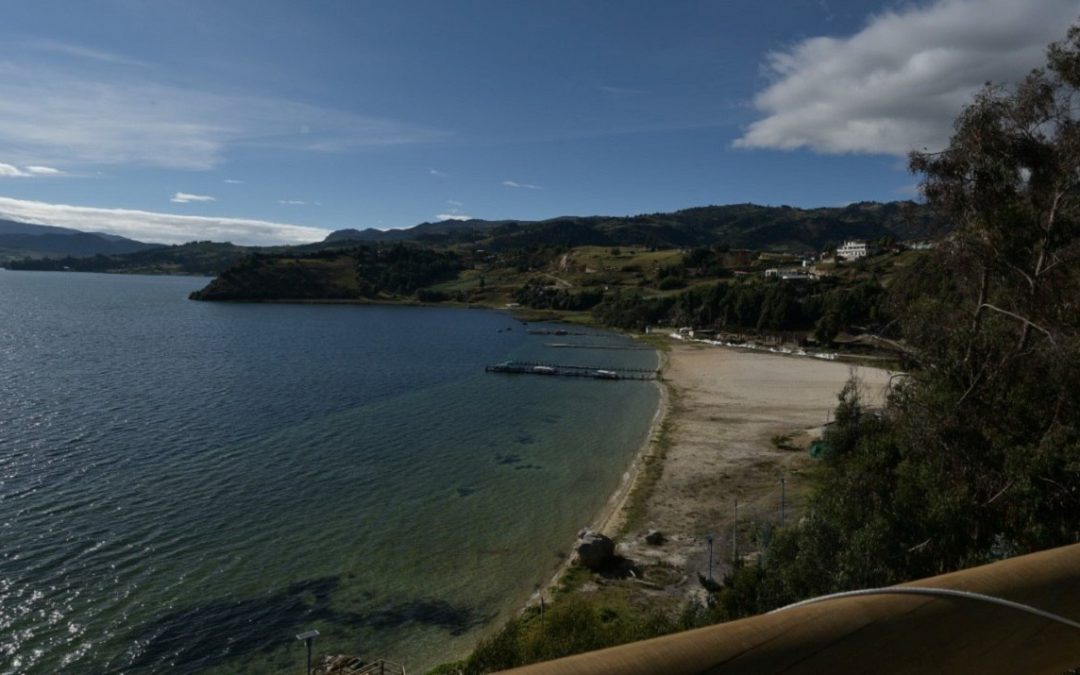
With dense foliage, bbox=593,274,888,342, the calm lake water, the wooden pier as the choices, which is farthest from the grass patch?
dense foliage, bbox=593,274,888,342

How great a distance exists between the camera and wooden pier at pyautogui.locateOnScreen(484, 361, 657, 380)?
82619 mm

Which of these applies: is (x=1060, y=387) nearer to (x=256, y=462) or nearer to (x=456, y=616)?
(x=456, y=616)

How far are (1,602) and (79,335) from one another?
93284 millimetres

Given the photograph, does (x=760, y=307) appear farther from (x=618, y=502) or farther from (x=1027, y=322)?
(x=1027, y=322)

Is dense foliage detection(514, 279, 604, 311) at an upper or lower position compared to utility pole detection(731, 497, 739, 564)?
upper

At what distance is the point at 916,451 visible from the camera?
15.8m

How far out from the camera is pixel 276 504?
3447 cm

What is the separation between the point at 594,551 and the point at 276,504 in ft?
56.6

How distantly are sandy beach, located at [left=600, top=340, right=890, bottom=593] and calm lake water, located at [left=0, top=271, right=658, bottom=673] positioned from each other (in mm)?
2954

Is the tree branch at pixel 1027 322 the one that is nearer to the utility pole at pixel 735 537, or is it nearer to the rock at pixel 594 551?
the utility pole at pixel 735 537

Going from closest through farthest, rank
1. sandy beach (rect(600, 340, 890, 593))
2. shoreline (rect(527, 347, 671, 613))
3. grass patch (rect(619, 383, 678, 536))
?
shoreline (rect(527, 347, 671, 613))
sandy beach (rect(600, 340, 890, 593))
grass patch (rect(619, 383, 678, 536))

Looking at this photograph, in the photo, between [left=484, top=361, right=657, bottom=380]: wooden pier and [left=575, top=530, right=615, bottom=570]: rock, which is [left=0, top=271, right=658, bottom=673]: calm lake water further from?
[left=484, top=361, right=657, bottom=380]: wooden pier

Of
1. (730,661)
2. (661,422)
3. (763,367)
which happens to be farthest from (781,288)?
(730,661)

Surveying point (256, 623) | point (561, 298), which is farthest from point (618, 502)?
point (561, 298)
